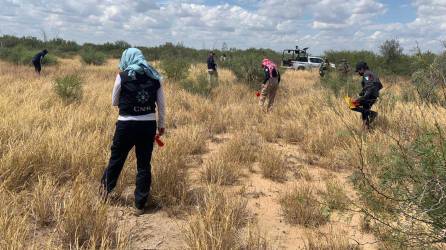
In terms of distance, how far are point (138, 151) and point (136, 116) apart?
444 mm

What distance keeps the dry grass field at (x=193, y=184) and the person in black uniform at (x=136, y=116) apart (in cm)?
26

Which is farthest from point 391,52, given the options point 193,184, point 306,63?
point 193,184

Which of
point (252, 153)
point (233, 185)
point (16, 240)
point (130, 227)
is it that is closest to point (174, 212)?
point (130, 227)

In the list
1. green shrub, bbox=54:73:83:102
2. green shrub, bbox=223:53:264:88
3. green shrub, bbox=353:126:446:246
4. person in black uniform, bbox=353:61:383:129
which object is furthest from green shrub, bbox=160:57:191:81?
green shrub, bbox=353:126:446:246

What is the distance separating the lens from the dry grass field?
381cm

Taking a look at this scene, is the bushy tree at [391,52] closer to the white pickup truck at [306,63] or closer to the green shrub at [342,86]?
the white pickup truck at [306,63]

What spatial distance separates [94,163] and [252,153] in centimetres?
278

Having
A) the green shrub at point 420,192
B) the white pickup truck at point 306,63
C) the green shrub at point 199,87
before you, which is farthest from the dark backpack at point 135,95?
the white pickup truck at point 306,63

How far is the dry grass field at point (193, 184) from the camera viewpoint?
12.5ft

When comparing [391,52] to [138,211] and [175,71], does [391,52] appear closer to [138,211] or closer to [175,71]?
[175,71]

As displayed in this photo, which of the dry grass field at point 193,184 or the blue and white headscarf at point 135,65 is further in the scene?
the blue and white headscarf at point 135,65

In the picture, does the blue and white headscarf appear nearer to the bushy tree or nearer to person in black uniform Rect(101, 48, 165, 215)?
person in black uniform Rect(101, 48, 165, 215)

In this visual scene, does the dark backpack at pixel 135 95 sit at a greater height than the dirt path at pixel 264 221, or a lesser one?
greater

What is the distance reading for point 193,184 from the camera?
5.68 meters
